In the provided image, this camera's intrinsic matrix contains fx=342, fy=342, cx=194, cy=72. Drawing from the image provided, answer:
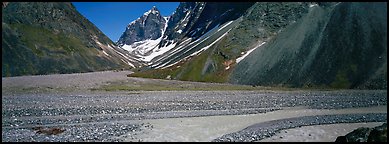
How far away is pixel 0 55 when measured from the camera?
634ft

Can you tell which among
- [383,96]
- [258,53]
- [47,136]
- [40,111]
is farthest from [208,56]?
[47,136]

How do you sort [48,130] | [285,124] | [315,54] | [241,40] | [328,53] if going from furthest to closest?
[241,40]
[315,54]
[328,53]
[285,124]
[48,130]

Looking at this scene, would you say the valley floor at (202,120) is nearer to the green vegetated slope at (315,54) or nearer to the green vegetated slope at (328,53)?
the green vegetated slope at (328,53)

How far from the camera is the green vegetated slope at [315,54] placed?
267 ft

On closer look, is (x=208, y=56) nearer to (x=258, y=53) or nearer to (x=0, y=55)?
(x=258, y=53)

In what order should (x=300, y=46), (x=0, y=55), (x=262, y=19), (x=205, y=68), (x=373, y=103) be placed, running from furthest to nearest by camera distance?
(x=0, y=55) → (x=262, y=19) → (x=205, y=68) → (x=300, y=46) → (x=373, y=103)

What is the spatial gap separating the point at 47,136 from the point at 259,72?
248 feet

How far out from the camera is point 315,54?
300ft

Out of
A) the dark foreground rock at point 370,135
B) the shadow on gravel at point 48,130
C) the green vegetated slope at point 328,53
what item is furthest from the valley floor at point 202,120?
the green vegetated slope at point 328,53

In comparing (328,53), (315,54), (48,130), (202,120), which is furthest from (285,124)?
(315,54)

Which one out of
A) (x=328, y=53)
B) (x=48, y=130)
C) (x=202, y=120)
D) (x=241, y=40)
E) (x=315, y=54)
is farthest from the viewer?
(x=241, y=40)

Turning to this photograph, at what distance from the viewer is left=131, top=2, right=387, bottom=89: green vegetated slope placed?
81375 mm

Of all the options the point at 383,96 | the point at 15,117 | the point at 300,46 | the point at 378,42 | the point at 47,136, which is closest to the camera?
the point at 47,136

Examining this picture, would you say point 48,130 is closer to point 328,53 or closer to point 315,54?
point 315,54
